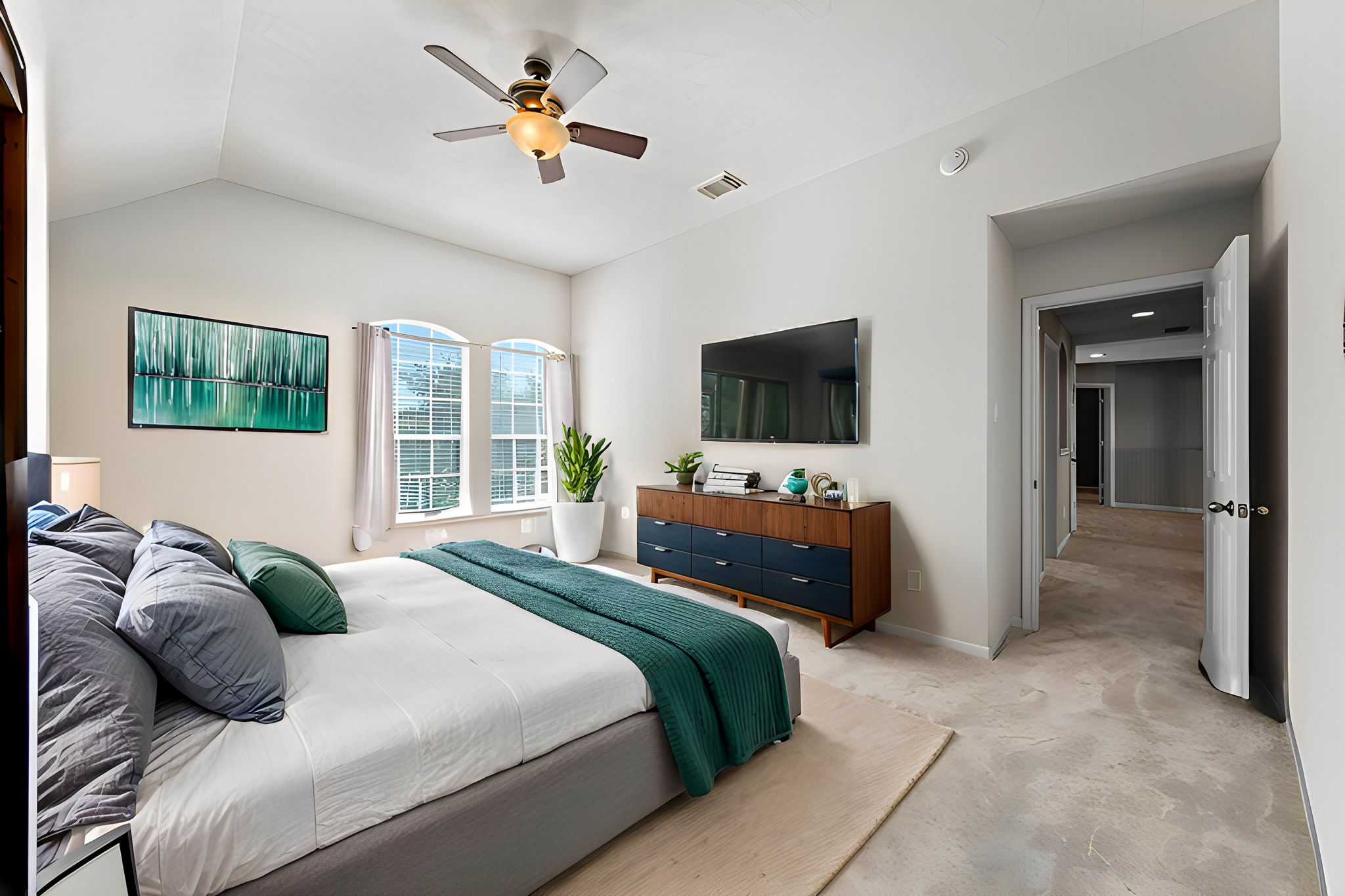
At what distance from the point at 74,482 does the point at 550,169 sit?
2.46m

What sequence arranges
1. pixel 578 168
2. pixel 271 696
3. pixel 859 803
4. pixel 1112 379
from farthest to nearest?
pixel 1112 379 < pixel 578 168 < pixel 859 803 < pixel 271 696

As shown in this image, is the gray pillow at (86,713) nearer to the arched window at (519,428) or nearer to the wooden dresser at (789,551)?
the wooden dresser at (789,551)

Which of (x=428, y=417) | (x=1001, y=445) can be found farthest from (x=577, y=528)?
(x=1001, y=445)

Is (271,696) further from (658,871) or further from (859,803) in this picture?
(859,803)

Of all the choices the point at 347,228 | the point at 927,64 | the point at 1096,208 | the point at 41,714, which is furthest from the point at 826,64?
the point at 347,228

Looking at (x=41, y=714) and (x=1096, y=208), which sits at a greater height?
(x=1096, y=208)

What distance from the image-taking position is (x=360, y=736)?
1.30 metres

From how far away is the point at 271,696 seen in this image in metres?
1.39

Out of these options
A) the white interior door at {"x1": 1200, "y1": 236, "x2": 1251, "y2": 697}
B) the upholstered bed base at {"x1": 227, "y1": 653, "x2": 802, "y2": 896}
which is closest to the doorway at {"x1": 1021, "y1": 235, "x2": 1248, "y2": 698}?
the white interior door at {"x1": 1200, "y1": 236, "x2": 1251, "y2": 697}

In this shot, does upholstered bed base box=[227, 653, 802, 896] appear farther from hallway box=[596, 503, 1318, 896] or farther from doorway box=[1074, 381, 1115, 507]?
doorway box=[1074, 381, 1115, 507]

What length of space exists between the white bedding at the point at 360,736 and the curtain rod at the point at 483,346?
3.12 metres

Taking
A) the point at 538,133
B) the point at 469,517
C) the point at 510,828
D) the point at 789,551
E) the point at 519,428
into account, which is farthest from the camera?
the point at 519,428

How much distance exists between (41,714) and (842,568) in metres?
2.99

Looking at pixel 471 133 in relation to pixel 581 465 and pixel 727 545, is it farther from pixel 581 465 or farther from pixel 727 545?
pixel 581 465
